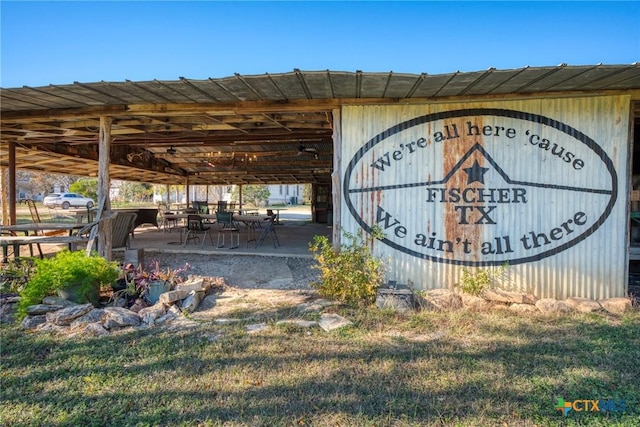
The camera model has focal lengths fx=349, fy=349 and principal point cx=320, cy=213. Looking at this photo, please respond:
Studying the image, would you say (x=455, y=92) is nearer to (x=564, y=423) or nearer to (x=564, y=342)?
(x=564, y=342)

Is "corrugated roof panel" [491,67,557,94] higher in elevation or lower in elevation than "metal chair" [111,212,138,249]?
higher

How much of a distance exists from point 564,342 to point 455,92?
278 centimetres

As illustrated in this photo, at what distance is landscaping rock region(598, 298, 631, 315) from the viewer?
3879 mm

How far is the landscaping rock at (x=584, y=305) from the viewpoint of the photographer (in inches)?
154

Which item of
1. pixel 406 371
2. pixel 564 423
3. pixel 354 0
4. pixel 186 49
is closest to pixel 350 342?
pixel 406 371

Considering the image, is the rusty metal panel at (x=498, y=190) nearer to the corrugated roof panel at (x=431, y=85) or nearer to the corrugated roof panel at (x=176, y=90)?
the corrugated roof panel at (x=431, y=85)

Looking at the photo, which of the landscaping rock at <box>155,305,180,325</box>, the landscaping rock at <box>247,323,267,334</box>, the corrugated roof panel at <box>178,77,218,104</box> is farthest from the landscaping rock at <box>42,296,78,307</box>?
the corrugated roof panel at <box>178,77,218,104</box>

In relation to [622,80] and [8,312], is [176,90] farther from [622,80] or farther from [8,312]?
[622,80]

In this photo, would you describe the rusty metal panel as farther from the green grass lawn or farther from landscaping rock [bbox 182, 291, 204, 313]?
landscaping rock [bbox 182, 291, 204, 313]

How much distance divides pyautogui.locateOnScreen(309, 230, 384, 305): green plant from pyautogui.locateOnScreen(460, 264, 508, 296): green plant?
1.00 meters

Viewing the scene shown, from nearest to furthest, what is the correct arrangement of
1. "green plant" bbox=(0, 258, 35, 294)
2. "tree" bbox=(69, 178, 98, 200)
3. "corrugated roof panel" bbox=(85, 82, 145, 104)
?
"corrugated roof panel" bbox=(85, 82, 145, 104) → "green plant" bbox=(0, 258, 35, 294) → "tree" bbox=(69, 178, 98, 200)

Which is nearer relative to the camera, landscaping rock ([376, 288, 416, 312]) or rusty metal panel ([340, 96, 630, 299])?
landscaping rock ([376, 288, 416, 312])

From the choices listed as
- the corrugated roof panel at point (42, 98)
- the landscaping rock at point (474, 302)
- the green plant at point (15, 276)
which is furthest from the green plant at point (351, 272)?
the green plant at point (15, 276)

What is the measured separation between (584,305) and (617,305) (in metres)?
0.34
